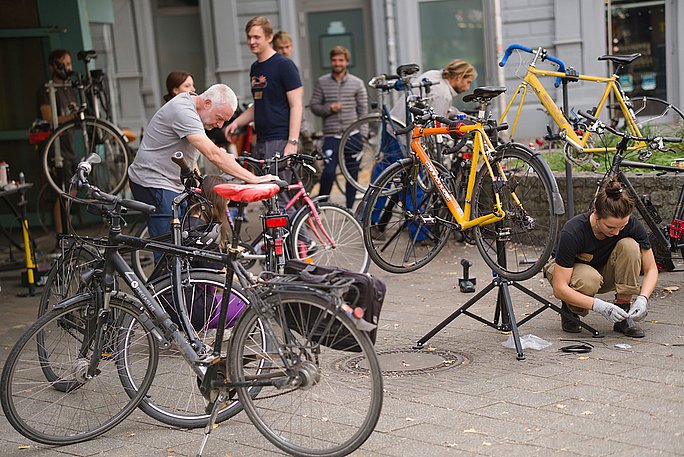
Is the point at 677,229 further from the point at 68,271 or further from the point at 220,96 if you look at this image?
the point at 68,271

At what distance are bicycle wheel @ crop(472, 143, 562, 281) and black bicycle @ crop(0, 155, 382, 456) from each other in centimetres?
154

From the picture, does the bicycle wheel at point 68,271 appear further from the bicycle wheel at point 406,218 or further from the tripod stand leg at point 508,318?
the tripod stand leg at point 508,318

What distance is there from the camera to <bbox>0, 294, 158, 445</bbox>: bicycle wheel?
4945 mm

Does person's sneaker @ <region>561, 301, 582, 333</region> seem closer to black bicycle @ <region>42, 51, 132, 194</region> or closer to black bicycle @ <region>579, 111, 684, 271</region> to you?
black bicycle @ <region>579, 111, 684, 271</region>

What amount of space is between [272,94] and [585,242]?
3272 mm

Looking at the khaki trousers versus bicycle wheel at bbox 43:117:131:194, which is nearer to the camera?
the khaki trousers

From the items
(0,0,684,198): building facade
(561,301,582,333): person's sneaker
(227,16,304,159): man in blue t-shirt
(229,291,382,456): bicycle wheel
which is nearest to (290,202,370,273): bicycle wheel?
(227,16,304,159): man in blue t-shirt

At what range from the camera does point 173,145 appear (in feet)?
22.5

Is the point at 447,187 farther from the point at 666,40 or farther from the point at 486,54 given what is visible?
the point at 666,40

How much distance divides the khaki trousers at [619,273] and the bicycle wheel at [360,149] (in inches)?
188

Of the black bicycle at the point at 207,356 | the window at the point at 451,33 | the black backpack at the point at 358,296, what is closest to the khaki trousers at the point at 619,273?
the black bicycle at the point at 207,356

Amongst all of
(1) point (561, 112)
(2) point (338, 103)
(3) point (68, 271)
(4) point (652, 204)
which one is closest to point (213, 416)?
(3) point (68, 271)

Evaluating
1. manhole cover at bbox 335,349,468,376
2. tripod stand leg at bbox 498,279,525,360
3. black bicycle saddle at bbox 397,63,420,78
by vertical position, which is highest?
black bicycle saddle at bbox 397,63,420,78

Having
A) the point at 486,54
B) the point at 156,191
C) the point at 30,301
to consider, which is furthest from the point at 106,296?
the point at 486,54
